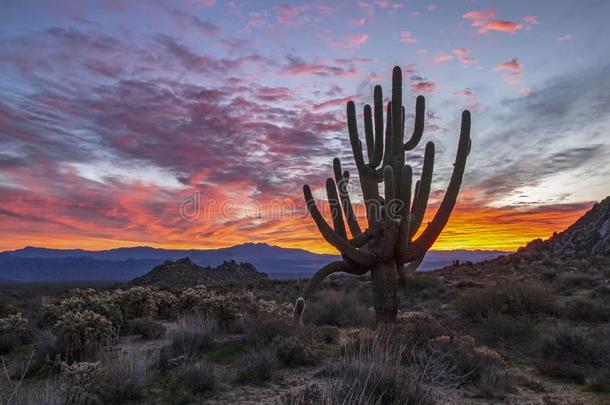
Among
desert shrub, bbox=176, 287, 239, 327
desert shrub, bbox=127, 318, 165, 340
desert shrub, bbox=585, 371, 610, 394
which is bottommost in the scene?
desert shrub, bbox=585, 371, 610, 394

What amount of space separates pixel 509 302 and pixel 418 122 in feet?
26.7

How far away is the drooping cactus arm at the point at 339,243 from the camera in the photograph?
428 inches

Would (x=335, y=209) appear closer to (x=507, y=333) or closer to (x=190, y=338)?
(x=190, y=338)

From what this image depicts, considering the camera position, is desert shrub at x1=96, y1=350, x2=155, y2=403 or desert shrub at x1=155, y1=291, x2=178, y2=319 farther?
desert shrub at x1=155, y1=291, x2=178, y2=319

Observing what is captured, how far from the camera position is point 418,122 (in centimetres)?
1250

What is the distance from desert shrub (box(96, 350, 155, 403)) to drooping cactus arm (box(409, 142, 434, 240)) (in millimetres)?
7075

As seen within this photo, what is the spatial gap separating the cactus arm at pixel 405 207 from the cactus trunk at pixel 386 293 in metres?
0.57

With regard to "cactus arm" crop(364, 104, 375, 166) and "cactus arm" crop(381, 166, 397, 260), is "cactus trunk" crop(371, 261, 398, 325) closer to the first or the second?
"cactus arm" crop(381, 166, 397, 260)

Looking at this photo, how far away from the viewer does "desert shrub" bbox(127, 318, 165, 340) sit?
12.0 m

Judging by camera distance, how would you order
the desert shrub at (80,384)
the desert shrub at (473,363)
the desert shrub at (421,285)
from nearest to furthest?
the desert shrub at (80,384) → the desert shrub at (473,363) → the desert shrub at (421,285)

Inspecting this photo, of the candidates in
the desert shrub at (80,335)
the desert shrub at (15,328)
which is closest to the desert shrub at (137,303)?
the desert shrub at (15,328)

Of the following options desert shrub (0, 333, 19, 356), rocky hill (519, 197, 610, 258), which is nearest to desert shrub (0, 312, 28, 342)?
desert shrub (0, 333, 19, 356)

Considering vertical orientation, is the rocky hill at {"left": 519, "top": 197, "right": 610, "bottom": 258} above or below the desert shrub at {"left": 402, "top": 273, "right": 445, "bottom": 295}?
above

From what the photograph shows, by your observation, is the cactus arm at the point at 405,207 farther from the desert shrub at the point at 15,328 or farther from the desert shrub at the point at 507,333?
the desert shrub at the point at 15,328
